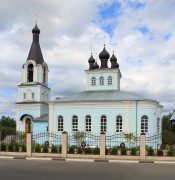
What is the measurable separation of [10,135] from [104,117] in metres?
9.99

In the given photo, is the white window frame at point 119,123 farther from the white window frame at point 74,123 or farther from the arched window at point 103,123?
the white window frame at point 74,123

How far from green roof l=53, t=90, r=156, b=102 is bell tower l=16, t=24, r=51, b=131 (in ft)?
21.2

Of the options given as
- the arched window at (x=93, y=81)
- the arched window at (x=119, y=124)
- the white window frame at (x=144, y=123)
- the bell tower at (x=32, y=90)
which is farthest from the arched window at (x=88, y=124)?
the bell tower at (x=32, y=90)

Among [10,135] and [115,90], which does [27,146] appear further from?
[115,90]

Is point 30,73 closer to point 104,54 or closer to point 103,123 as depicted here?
point 104,54

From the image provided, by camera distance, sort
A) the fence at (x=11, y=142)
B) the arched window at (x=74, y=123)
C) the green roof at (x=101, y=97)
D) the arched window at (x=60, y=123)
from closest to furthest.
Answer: the fence at (x=11, y=142) → the green roof at (x=101, y=97) → the arched window at (x=74, y=123) → the arched window at (x=60, y=123)

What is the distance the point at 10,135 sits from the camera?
60.9ft

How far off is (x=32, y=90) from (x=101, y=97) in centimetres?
1006

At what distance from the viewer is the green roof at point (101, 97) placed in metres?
26.2

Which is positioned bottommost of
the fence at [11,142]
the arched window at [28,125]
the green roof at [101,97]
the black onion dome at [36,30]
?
the fence at [11,142]

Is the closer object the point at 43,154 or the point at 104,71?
the point at 43,154

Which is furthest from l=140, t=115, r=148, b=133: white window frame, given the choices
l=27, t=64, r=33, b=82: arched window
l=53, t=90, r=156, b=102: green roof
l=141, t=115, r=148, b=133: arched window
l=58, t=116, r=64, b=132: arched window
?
l=27, t=64, r=33, b=82: arched window

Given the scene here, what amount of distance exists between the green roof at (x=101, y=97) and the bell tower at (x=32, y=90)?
646cm

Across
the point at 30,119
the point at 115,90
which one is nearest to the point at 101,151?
the point at 115,90
